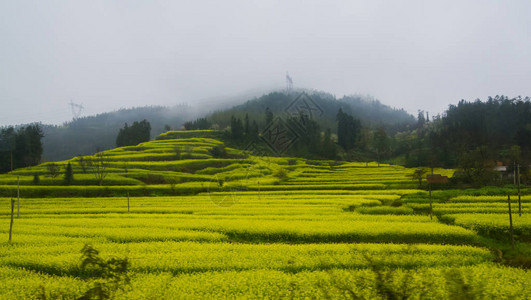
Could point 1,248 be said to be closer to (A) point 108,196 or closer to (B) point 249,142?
(A) point 108,196

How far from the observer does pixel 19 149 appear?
60.7 meters

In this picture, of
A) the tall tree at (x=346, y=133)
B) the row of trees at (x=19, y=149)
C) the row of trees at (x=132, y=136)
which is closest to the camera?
the row of trees at (x=19, y=149)

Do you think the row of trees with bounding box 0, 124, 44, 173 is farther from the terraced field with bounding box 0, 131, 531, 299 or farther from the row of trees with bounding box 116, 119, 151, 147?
the terraced field with bounding box 0, 131, 531, 299

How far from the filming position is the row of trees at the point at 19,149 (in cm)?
5538

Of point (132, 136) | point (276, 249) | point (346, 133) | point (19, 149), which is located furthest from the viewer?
point (346, 133)

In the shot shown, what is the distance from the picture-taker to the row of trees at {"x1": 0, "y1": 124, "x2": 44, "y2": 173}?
55375 mm

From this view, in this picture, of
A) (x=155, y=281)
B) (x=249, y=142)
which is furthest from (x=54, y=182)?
(x=249, y=142)

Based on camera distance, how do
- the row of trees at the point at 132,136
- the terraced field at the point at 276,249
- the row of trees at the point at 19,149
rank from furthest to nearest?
the row of trees at the point at 132,136
the row of trees at the point at 19,149
the terraced field at the point at 276,249

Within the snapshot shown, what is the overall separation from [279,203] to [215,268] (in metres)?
16.8

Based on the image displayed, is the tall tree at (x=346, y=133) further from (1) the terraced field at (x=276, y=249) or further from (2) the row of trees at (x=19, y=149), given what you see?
(2) the row of trees at (x=19, y=149)

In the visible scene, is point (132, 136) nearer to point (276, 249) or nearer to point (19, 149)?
point (19, 149)

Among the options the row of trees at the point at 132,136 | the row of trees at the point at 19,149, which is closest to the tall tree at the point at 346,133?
the row of trees at the point at 132,136

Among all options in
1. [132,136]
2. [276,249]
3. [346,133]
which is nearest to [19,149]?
[132,136]

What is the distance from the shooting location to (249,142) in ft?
274
